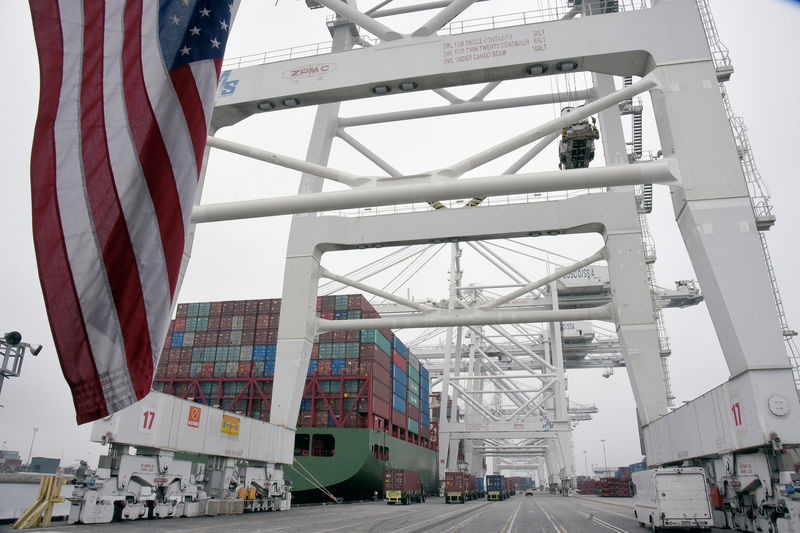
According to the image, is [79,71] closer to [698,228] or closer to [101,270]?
[101,270]

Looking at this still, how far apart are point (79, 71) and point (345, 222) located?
56.6 ft

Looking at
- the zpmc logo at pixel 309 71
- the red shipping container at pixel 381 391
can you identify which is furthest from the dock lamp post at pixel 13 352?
the red shipping container at pixel 381 391

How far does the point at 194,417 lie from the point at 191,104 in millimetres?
15322

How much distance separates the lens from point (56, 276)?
3088 millimetres

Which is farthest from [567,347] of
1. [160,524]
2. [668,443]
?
[160,524]

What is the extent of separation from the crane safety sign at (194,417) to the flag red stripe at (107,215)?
14.6m

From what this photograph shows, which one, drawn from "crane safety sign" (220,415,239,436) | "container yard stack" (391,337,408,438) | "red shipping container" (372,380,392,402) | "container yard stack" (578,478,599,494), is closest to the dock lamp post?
"crane safety sign" (220,415,239,436)

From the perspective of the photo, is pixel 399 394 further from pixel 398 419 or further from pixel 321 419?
pixel 321 419

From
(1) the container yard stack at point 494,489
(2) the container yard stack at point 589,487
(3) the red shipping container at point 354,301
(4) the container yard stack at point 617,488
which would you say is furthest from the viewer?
(2) the container yard stack at point 589,487

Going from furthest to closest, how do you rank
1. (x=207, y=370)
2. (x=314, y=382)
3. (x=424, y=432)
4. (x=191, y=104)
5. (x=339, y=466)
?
(x=424, y=432), (x=207, y=370), (x=314, y=382), (x=339, y=466), (x=191, y=104)

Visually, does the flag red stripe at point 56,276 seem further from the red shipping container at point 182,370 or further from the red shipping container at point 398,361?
the red shipping container at point 398,361

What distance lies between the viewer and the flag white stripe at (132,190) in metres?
3.27

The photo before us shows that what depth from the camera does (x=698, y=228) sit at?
10.9m

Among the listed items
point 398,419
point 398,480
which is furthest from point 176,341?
point 398,480
